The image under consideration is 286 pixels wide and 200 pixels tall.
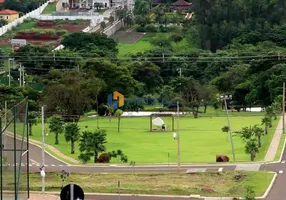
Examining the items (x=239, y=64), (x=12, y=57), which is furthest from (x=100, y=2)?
(x=239, y=64)

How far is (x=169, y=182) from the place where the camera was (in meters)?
25.7

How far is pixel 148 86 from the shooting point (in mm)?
58781

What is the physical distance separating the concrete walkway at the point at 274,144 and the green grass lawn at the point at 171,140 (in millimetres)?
209

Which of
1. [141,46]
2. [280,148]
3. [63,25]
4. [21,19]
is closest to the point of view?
[280,148]

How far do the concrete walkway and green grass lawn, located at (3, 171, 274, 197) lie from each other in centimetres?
395

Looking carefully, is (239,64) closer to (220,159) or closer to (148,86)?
(148,86)

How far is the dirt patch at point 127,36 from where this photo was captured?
82.8 meters

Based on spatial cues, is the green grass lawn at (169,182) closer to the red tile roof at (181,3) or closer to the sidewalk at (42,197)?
the sidewalk at (42,197)

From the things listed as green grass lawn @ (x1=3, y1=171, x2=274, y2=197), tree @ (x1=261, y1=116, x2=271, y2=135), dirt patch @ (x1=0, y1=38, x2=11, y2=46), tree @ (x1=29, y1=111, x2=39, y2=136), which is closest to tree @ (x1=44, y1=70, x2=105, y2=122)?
tree @ (x1=29, y1=111, x2=39, y2=136)

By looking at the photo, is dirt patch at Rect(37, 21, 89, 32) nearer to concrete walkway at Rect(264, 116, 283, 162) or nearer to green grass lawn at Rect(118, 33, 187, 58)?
green grass lawn at Rect(118, 33, 187, 58)

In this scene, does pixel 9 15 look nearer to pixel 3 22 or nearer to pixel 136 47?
pixel 3 22

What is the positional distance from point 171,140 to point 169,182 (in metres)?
13.9

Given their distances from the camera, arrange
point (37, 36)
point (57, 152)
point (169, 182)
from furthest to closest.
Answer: point (37, 36) → point (57, 152) → point (169, 182)

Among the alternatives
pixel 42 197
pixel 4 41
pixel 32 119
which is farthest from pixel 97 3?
pixel 42 197
